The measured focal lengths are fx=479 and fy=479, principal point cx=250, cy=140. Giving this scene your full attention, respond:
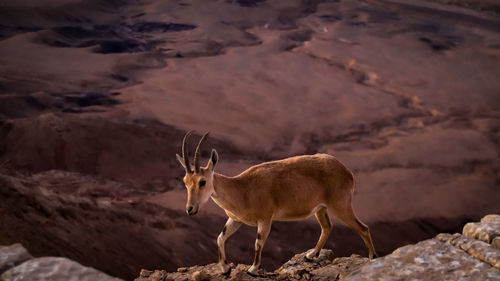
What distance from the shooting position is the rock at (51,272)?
2.71 m

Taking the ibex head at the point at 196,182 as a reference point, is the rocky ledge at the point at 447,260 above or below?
above

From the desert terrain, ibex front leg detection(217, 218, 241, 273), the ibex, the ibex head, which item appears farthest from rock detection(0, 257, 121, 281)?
the desert terrain

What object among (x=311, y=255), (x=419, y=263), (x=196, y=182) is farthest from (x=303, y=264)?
(x=419, y=263)

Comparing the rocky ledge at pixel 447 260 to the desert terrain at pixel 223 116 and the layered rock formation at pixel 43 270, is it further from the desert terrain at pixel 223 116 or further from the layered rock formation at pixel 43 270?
the desert terrain at pixel 223 116

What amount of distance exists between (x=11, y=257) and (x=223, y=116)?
334 inches

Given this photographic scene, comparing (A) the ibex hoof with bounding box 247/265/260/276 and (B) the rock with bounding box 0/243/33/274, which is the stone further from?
(B) the rock with bounding box 0/243/33/274

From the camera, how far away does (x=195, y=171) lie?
15.3ft

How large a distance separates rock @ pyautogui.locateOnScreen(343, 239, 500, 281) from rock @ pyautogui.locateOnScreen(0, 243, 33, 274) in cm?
204

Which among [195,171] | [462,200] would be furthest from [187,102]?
[195,171]

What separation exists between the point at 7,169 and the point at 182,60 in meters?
7.53

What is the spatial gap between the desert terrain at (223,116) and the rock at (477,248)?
12.4ft

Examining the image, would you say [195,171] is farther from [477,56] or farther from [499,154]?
[477,56]

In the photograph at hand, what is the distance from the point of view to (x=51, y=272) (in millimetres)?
2754

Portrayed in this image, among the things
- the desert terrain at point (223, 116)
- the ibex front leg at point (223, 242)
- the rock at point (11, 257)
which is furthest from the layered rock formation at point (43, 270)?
the desert terrain at point (223, 116)
